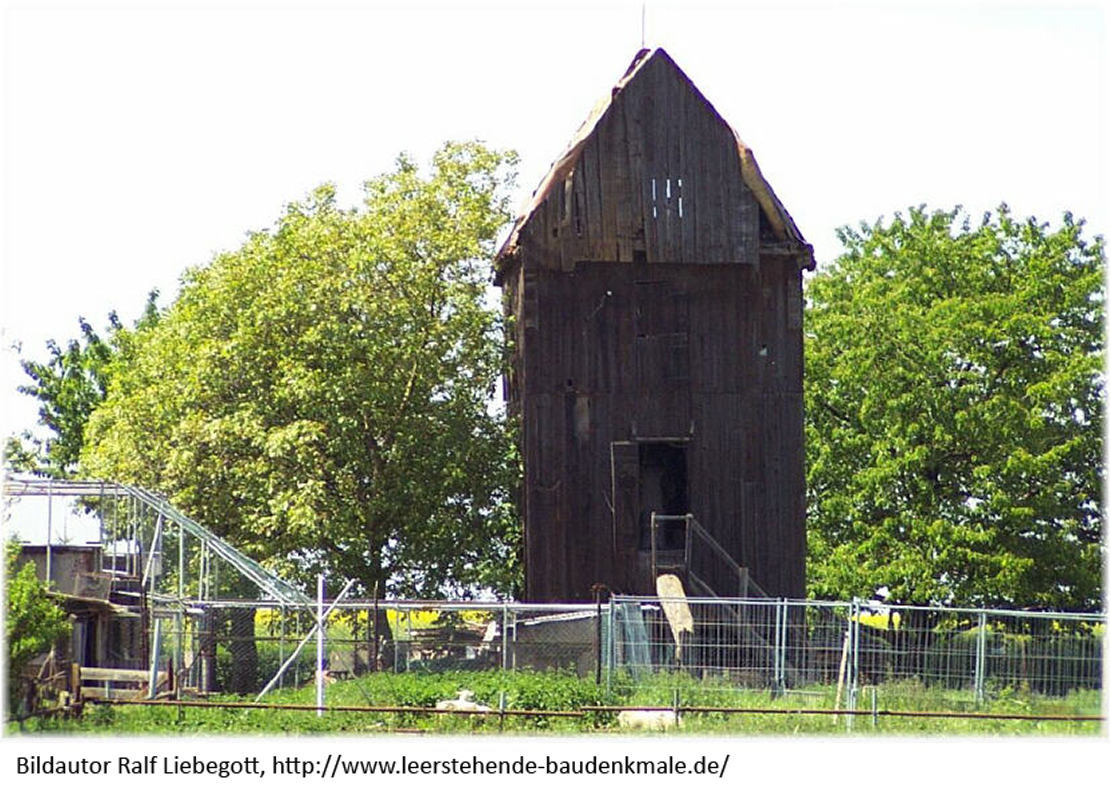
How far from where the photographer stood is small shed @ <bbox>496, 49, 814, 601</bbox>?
139ft

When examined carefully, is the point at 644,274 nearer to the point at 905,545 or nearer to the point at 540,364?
the point at 540,364

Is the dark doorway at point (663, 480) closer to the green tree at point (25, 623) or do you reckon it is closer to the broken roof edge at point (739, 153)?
the broken roof edge at point (739, 153)

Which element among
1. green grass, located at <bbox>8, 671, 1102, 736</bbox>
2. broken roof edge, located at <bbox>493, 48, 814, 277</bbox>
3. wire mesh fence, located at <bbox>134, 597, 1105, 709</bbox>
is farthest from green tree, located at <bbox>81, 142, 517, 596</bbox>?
green grass, located at <bbox>8, 671, 1102, 736</bbox>

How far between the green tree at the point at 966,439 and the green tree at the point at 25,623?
2785 centimetres

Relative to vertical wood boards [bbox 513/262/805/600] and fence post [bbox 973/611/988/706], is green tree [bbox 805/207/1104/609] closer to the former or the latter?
vertical wood boards [bbox 513/262/805/600]

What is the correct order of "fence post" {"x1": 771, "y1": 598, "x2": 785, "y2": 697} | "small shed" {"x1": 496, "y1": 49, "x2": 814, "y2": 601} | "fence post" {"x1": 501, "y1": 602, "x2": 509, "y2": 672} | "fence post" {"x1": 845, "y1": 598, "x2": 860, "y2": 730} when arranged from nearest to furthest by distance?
"fence post" {"x1": 845, "y1": 598, "x2": 860, "y2": 730} → "fence post" {"x1": 771, "y1": 598, "x2": 785, "y2": 697} → "fence post" {"x1": 501, "y1": 602, "x2": 509, "y2": 672} → "small shed" {"x1": 496, "y1": 49, "x2": 814, "y2": 601}

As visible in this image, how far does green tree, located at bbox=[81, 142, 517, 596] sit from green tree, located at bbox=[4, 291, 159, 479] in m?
20.3

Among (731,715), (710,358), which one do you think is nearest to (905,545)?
(710,358)

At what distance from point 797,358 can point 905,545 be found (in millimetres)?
12104

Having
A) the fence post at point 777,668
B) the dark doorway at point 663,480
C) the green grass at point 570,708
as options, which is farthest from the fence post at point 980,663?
the dark doorway at point 663,480

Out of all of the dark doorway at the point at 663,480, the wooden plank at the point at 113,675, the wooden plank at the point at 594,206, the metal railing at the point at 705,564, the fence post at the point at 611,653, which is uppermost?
the wooden plank at the point at 594,206

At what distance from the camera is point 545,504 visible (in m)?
42.5

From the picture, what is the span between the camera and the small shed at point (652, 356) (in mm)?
42500

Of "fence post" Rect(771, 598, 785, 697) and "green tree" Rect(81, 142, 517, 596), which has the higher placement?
"green tree" Rect(81, 142, 517, 596)
